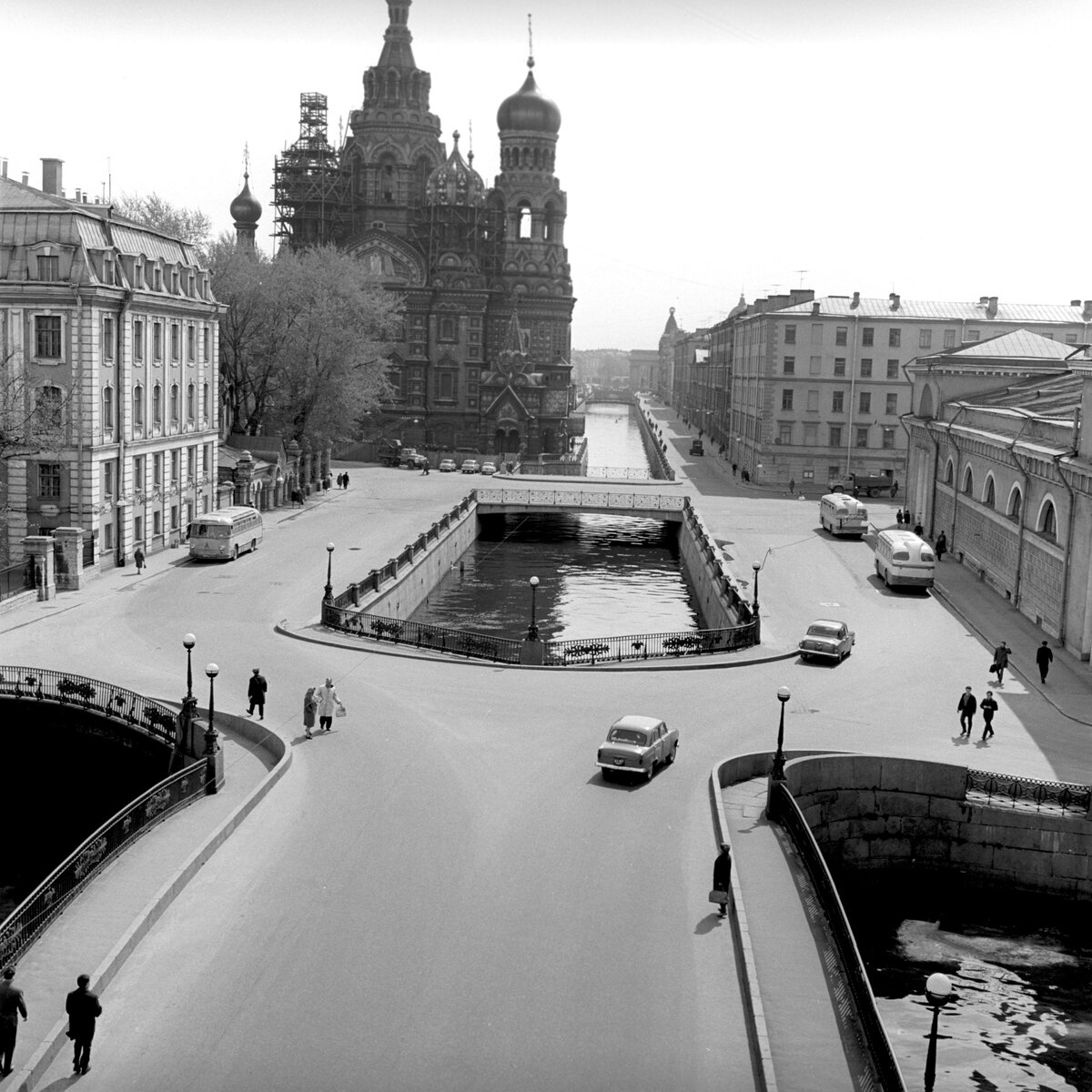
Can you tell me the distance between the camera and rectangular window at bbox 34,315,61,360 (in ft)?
154

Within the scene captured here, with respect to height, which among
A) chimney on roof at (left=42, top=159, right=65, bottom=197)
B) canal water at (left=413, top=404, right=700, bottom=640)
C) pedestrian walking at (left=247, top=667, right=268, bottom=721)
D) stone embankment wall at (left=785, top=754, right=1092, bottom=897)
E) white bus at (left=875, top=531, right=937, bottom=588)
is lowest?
canal water at (left=413, top=404, right=700, bottom=640)

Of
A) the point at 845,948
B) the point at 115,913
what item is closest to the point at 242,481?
the point at 115,913

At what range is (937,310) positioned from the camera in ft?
296

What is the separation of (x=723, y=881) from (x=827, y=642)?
18.3 metres

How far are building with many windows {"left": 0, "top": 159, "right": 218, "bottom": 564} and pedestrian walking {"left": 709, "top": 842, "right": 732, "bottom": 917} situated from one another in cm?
3146

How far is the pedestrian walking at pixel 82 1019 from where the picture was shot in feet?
50.6

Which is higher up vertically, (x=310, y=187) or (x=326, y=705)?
(x=310, y=187)

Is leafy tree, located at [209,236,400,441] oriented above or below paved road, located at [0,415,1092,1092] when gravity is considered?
above

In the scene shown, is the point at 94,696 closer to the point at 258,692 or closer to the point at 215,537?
the point at 258,692

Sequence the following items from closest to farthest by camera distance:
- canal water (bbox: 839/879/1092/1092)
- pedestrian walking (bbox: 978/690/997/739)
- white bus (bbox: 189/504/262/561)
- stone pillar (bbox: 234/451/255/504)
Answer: canal water (bbox: 839/879/1092/1092), pedestrian walking (bbox: 978/690/997/739), white bus (bbox: 189/504/262/561), stone pillar (bbox: 234/451/255/504)

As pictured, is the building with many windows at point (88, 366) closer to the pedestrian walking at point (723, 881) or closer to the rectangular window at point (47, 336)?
the rectangular window at point (47, 336)

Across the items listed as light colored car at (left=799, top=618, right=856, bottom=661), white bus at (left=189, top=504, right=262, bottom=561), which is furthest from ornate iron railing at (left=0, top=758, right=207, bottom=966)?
white bus at (left=189, top=504, right=262, bottom=561)

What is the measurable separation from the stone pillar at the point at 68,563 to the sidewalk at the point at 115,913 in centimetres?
2112

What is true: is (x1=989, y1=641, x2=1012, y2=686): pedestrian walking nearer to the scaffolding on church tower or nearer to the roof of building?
the roof of building
